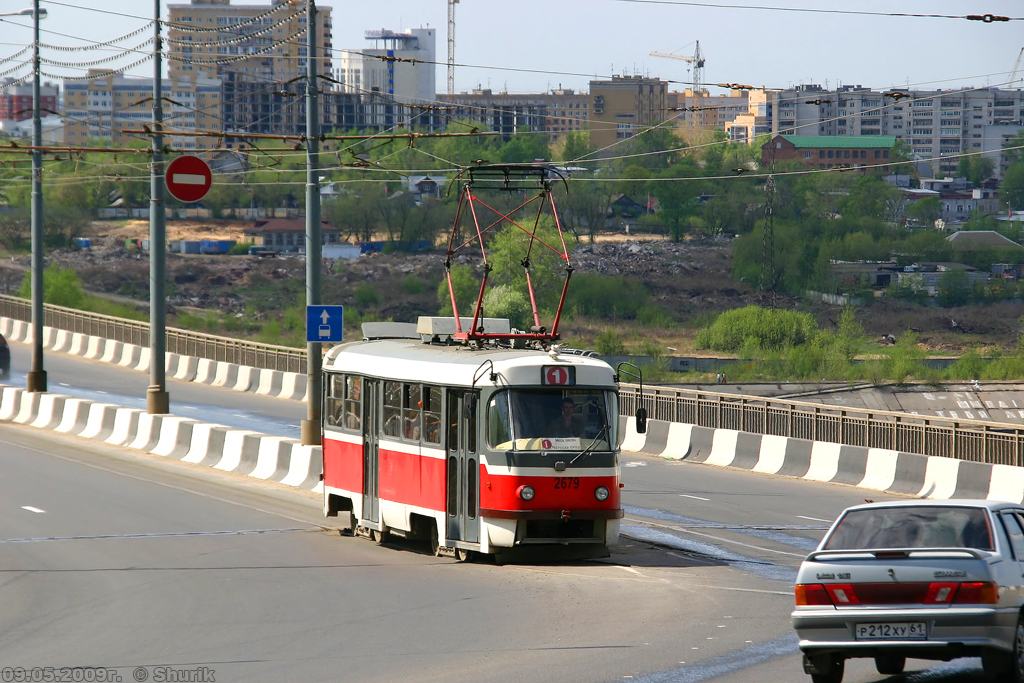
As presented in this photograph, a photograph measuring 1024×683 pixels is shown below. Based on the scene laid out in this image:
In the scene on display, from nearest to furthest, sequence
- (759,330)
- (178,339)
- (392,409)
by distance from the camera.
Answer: (392,409) → (178,339) → (759,330)

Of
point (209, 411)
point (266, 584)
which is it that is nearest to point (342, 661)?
point (266, 584)

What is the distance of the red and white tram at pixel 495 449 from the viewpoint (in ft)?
46.3

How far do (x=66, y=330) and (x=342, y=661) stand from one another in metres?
41.8

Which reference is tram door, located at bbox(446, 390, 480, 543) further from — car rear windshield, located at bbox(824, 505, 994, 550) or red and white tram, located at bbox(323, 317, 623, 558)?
car rear windshield, located at bbox(824, 505, 994, 550)

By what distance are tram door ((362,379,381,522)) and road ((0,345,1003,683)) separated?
Answer: 1.66 ft

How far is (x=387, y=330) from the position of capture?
18.1 meters

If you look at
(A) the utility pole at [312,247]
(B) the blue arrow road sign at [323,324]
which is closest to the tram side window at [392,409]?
(B) the blue arrow road sign at [323,324]

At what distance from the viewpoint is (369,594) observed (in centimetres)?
1285

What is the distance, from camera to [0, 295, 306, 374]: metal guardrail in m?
40.2

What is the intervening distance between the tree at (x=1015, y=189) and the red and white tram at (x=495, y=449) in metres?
171

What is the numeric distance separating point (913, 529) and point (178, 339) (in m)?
38.3

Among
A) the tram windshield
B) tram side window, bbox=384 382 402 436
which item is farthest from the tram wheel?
the tram windshield

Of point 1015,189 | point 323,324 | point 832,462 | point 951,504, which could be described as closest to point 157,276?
point 323,324

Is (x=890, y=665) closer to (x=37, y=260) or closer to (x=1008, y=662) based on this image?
(x=1008, y=662)
